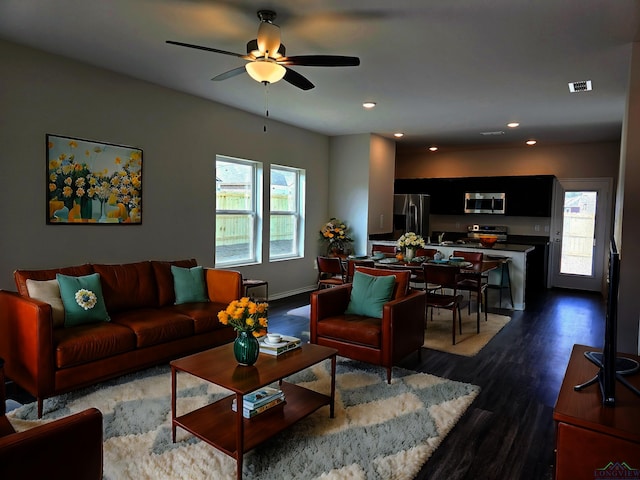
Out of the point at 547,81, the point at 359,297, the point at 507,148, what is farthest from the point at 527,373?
the point at 507,148

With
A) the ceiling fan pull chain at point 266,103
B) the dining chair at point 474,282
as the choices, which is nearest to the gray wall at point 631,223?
the dining chair at point 474,282

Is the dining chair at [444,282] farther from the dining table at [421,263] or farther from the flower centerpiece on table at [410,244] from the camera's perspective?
the flower centerpiece on table at [410,244]

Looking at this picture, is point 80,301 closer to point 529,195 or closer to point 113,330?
point 113,330

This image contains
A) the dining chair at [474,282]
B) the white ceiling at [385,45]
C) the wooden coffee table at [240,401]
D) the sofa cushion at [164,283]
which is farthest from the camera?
the dining chair at [474,282]

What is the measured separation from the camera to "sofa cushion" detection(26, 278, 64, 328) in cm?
316

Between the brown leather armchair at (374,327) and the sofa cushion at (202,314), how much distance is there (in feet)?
3.01

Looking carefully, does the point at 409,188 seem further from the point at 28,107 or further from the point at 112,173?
the point at 28,107

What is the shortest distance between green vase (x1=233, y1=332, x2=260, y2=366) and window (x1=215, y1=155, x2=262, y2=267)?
337cm

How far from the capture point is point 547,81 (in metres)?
4.29

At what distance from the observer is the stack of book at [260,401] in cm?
247

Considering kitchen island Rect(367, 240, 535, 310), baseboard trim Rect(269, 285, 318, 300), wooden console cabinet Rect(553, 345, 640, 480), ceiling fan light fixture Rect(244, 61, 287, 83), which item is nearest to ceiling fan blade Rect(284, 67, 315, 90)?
ceiling fan light fixture Rect(244, 61, 287, 83)

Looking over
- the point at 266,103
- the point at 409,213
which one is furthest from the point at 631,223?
the point at 409,213

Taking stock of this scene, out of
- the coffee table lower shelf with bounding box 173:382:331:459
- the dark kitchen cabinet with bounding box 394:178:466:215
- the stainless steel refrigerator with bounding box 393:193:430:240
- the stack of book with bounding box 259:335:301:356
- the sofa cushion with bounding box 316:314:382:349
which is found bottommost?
the coffee table lower shelf with bounding box 173:382:331:459

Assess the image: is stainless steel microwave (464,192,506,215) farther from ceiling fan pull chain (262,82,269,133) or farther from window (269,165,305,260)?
ceiling fan pull chain (262,82,269,133)
